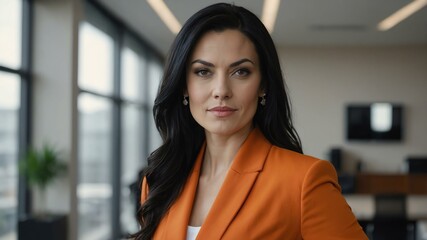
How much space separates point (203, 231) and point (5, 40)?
14.0 feet

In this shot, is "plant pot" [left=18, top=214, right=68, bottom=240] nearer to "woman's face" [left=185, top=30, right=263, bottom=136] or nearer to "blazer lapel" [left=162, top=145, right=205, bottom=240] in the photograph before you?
"blazer lapel" [left=162, top=145, right=205, bottom=240]

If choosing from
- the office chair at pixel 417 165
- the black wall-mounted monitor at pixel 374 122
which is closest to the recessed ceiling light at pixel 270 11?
the black wall-mounted monitor at pixel 374 122

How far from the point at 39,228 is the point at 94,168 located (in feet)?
6.37

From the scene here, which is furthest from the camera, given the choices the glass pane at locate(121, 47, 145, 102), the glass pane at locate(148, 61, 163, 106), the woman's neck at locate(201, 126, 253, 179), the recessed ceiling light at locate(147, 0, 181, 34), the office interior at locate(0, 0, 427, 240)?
the glass pane at locate(148, 61, 163, 106)

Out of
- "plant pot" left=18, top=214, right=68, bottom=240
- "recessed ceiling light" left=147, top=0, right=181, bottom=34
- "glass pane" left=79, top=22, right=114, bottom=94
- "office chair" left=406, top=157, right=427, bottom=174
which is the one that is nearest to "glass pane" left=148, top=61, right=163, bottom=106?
"recessed ceiling light" left=147, top=0, right=181, bottom=34

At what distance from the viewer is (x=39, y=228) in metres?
4.86

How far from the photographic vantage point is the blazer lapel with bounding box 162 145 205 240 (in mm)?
1161

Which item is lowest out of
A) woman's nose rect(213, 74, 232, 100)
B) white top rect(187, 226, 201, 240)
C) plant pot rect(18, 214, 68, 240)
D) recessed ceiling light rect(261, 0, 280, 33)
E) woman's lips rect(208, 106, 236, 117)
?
plant pot rect(18, 214, 68, 240)

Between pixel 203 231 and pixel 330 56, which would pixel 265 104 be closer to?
pixel 203 231

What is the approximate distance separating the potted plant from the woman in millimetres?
3837

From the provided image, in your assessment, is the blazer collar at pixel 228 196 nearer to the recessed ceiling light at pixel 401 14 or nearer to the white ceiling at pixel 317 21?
the white ceiling at pixel 317 21

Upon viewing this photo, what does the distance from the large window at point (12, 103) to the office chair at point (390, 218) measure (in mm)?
3849

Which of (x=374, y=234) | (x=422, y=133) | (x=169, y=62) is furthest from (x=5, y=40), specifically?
(x=422, y=133)

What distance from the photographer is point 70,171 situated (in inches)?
214
